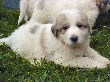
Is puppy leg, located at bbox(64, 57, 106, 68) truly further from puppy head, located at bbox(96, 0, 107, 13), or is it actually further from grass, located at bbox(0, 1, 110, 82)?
puppy head, located at bbox(96, 0, 107, 13)

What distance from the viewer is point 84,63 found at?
14.1 ft

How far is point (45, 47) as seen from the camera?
4711 mm

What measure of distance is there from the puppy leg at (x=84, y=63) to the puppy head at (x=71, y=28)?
0.40 meters

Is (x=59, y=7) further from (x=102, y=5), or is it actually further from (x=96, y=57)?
(x=96, y=57)

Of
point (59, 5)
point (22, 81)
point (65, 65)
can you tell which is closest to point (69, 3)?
point (59, 5)

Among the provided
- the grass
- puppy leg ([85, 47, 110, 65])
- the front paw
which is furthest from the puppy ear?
the front paw

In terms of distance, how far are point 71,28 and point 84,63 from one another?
0.72 metres

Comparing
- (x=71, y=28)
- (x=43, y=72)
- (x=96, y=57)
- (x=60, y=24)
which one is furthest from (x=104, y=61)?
(x=43, y=72)

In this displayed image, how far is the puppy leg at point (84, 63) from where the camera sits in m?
4.23

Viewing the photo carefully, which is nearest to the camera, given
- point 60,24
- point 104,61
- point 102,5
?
point 60,24

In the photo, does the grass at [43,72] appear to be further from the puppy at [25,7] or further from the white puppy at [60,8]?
the puppy at [25,7]

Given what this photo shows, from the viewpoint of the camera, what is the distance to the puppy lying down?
416 cm

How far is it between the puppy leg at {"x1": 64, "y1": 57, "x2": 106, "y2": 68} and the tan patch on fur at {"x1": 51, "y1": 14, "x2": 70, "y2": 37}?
60 centimetres

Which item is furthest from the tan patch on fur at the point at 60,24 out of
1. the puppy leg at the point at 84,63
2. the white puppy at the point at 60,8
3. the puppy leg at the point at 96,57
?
the white puppy at the point at 60,8
